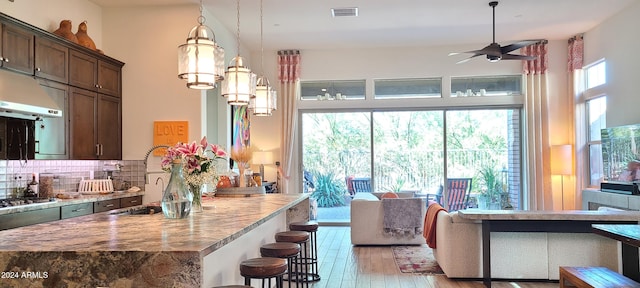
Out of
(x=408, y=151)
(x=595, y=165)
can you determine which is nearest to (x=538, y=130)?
(x=595, y=165)

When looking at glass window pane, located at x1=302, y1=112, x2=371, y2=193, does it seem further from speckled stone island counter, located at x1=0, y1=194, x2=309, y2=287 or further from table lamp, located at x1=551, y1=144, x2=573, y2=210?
speckled stone island counter, located at x1=0, y1=194, x2=309, y2=287

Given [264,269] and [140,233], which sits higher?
[140,233]

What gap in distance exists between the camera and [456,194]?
8.49 meters

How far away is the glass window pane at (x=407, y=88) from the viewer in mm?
8523

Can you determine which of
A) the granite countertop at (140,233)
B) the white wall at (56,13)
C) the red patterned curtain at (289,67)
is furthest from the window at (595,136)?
the white wall at (56,13)

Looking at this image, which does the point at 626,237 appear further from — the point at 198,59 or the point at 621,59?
the point at 621,59

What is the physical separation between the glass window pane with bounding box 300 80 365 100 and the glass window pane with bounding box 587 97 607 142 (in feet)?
13.4

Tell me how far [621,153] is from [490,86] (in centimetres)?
264

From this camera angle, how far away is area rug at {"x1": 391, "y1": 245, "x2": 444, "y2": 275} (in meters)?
5.14

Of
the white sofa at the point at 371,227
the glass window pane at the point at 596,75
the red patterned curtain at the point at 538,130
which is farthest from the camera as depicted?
the red patterned curtain at the point at 538,130

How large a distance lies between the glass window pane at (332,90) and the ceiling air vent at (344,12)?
2434 millimetres

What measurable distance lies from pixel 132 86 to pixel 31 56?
156 centimetres

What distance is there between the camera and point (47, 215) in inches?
166

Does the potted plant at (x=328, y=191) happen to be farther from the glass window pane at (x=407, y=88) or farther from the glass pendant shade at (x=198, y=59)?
the glass pendant shade at (x=198, y=59)
